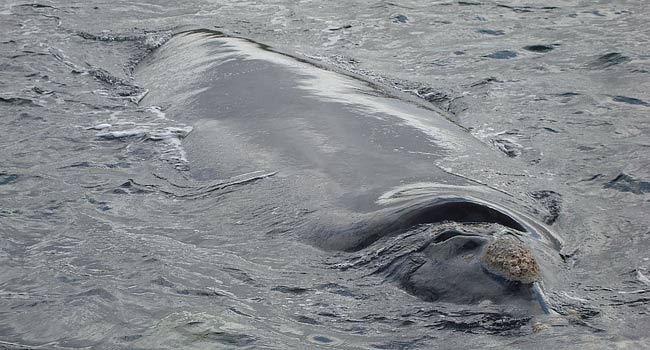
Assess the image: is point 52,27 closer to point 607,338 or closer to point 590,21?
point 590,21

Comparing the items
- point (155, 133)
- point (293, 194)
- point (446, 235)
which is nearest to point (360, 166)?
point (293, 194)

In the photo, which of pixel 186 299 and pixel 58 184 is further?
pixel 58 184

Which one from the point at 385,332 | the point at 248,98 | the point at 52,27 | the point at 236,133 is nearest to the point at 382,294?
the point at 385,332

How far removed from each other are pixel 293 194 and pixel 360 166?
1.74ft

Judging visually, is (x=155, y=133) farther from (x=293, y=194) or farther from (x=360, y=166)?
(x=360, y=166)

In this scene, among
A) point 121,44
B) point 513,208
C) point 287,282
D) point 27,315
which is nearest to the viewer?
point 27,315

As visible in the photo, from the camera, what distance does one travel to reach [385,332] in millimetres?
5137

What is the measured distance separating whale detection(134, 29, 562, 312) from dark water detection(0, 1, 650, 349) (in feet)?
0.28

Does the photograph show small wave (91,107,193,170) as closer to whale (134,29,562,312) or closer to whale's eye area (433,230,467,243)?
whale (134,29,562,312)

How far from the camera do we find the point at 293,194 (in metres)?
6.89

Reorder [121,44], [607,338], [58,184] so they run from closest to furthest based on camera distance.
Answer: [607,338], [58,184], [121,44]

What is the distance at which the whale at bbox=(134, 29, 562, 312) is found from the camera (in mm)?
5457

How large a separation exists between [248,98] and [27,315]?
383cm

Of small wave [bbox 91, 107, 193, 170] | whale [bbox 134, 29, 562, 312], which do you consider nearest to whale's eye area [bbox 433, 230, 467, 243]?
whale [bbox 134, 29, 562, 312]
